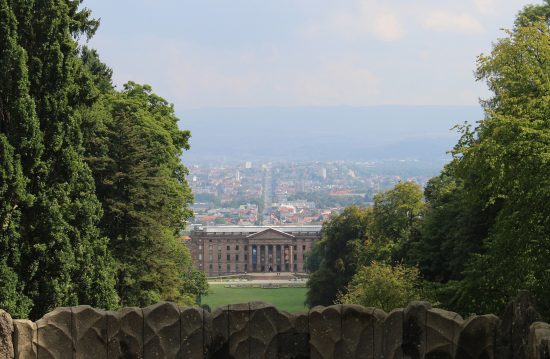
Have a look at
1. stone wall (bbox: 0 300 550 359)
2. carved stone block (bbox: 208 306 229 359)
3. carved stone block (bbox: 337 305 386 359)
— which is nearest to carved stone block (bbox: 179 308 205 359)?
stone wall (bbox: 0 300 550 359)

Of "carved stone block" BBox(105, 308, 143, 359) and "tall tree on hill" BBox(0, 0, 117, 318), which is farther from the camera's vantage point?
"tall tree on hill" BBox(0, 0, 117, 318)

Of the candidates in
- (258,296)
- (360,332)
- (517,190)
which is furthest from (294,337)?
(258,296)

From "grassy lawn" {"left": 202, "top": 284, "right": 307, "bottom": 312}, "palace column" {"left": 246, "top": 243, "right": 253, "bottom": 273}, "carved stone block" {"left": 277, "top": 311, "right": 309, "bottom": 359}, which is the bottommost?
"grassy lawn" {"left": 202, "top": 284, "right": 307, "bottom": 312}

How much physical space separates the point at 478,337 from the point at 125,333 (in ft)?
15.4

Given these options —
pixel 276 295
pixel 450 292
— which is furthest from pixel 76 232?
pixel 276 295

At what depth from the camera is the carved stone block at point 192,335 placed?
476 inches

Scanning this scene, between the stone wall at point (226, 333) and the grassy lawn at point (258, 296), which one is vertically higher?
the stone wall at point (226, 333)

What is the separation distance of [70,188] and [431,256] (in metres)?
15.4

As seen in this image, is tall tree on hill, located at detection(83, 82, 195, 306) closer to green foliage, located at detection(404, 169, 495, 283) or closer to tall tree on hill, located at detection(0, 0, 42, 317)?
tall tree on hill, located at detection(0, 0, 42, 317)

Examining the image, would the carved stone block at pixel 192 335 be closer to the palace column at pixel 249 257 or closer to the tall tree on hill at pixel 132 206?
the tall tree on hill at pixel 132 206

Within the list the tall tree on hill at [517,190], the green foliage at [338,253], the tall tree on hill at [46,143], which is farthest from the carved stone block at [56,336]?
the green foliage at [338,253]

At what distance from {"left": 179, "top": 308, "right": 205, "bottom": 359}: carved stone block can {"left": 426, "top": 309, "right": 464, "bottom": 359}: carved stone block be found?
301 cm

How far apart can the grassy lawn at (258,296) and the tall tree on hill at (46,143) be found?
61.2 m

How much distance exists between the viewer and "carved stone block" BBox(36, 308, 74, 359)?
39.6 feet
